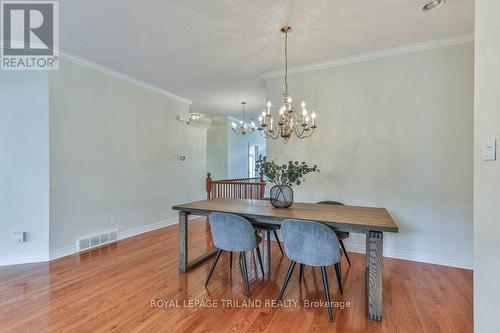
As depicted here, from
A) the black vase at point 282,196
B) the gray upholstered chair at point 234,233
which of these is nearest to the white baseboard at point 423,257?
the black vase at point 282,196

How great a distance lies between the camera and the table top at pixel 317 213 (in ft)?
6.65

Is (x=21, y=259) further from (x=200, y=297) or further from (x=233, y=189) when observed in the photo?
(x=233, y=189)

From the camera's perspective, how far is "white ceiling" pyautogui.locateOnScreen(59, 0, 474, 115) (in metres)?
2.38

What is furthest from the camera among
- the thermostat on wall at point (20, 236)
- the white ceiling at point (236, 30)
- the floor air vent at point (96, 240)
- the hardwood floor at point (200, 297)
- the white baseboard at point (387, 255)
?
the floor air vent at point (96, 240)

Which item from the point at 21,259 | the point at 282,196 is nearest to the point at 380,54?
the point at 282,196

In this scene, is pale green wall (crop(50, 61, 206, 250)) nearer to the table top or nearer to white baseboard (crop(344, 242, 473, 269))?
the table top

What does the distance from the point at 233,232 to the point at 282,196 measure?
2.22 ft

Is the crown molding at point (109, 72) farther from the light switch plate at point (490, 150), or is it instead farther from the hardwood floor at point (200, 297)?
the light switch plate at point (490, 150)

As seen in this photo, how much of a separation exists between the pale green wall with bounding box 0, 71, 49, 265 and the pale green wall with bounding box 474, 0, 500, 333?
14.1 ft

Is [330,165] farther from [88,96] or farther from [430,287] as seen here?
[88,96]

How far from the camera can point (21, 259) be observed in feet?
10.2

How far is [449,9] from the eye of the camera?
2428mm

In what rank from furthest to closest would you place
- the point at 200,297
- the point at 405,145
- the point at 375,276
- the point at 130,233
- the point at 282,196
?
the point at 130,233 < the point at 405,145 < the point at 282,196 < the point at 200,297 < the point at 375,276

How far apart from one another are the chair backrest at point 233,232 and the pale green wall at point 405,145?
5.73ft
